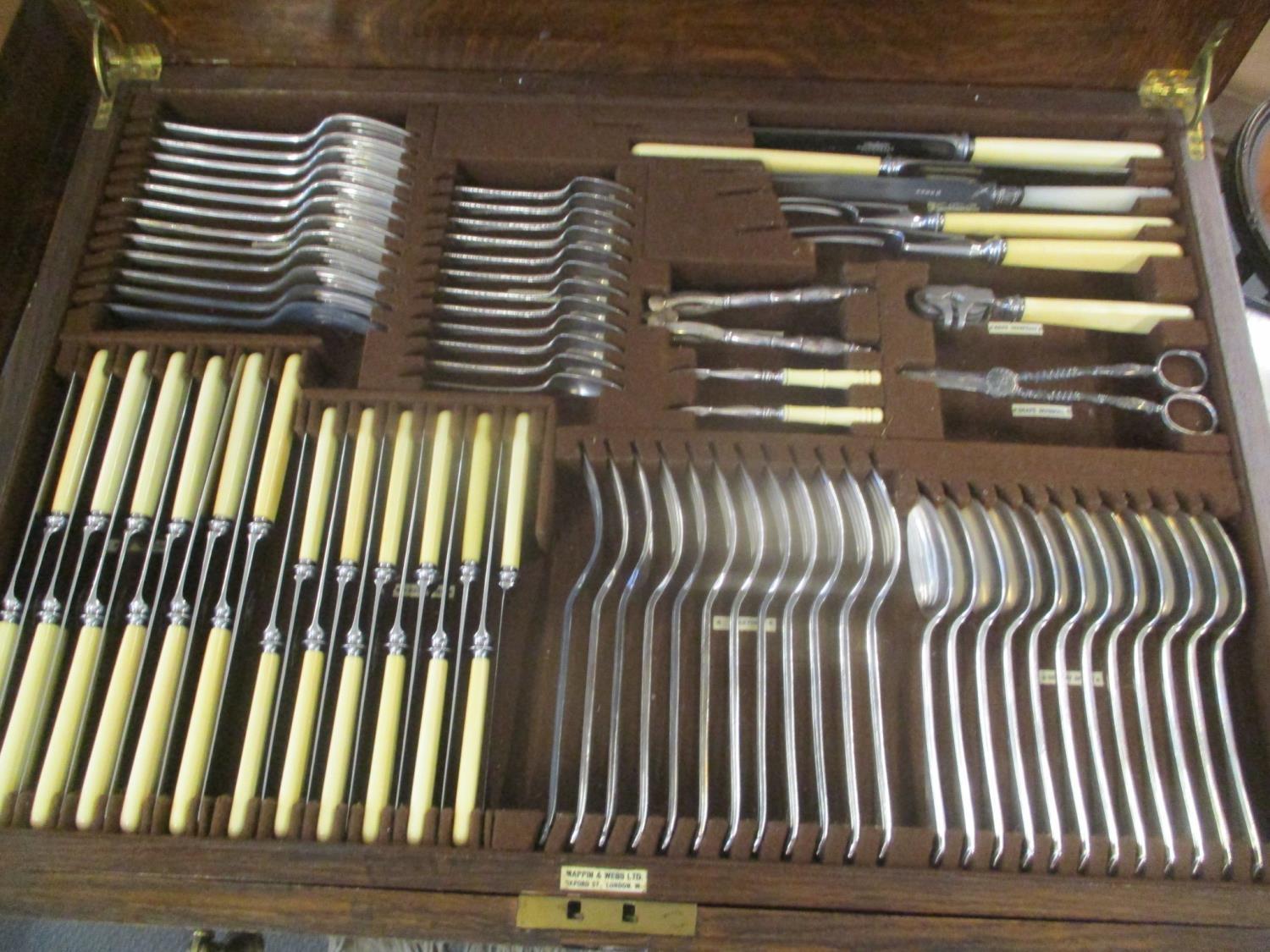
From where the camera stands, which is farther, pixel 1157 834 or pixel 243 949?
pixel 243 949

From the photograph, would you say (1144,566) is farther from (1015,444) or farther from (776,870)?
(776,870)

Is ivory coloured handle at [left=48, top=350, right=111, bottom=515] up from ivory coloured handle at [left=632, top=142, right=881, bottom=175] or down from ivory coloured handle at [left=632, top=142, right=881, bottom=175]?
down

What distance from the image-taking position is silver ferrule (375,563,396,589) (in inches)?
35.8

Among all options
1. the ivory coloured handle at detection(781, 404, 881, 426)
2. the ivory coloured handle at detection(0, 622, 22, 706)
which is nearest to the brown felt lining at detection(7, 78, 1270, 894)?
the ivory coloured handle at detection(781, 404, 881, 426)

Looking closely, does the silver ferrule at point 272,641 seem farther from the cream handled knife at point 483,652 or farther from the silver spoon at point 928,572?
the silver spoon at point 928,572

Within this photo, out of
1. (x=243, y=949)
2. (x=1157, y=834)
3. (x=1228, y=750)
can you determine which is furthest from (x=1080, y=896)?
(x=243, y=949)

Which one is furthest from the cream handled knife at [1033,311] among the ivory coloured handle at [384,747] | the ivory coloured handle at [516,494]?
the ivory coloured handle at [384,747]

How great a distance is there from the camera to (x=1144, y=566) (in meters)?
0.96

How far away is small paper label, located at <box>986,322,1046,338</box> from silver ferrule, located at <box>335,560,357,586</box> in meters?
0.75

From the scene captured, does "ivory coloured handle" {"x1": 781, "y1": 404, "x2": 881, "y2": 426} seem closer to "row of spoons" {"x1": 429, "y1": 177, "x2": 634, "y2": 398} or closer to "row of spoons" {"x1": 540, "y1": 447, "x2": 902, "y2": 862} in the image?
"row of spoons" {"x1": 540, "y1": 447, "x2": 902, "y2": 862}

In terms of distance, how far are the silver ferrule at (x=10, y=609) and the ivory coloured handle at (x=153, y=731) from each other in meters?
0.15

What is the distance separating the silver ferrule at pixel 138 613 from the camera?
892 millimetres

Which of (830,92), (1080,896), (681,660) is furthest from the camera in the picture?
(830,92)

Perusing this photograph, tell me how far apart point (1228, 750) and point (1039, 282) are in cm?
56
